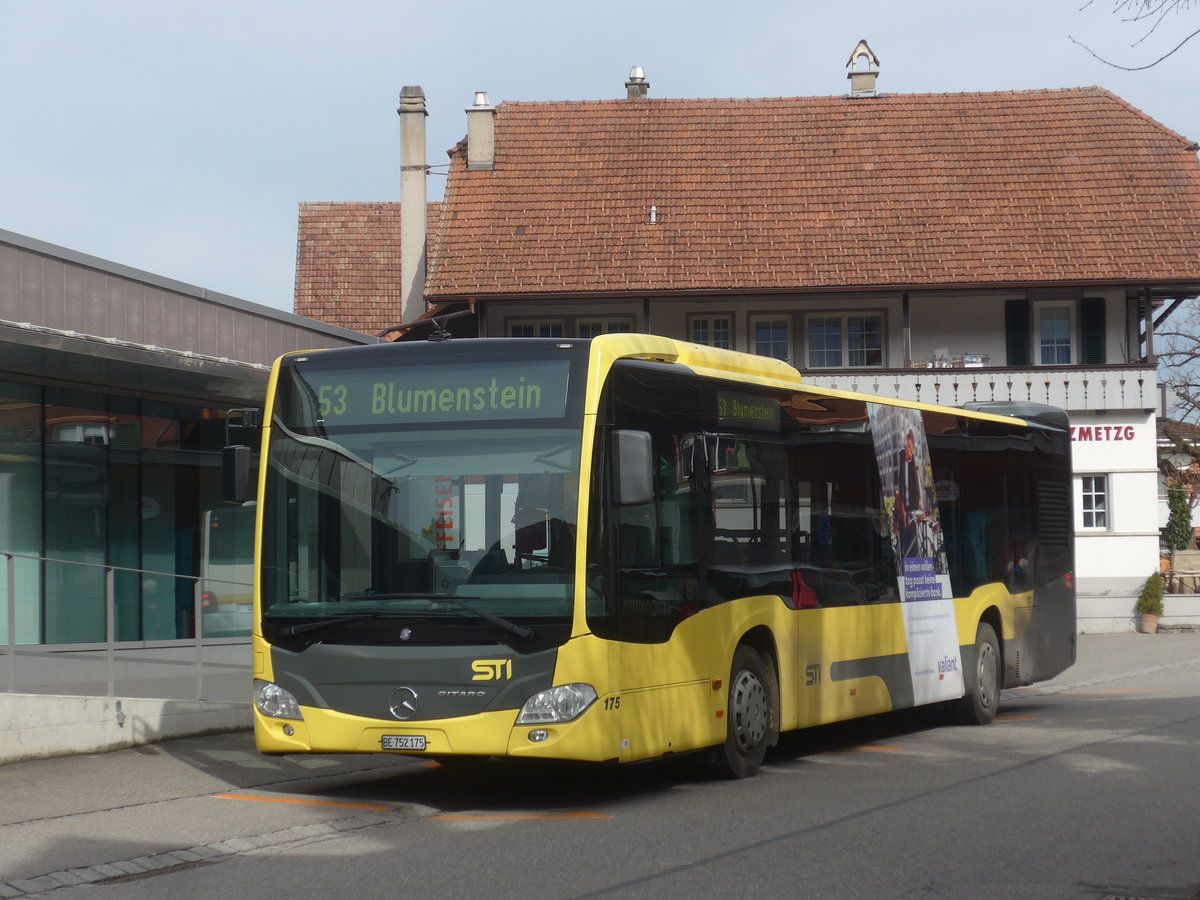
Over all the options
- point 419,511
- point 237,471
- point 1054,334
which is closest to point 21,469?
point 237,471

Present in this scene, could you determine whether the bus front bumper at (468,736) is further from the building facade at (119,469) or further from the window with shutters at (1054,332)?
the window with shutters at (1054,332)

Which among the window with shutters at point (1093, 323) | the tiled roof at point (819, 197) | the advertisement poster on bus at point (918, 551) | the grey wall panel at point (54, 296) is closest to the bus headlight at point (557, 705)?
the advertisement poster on bus at point (918, 551)

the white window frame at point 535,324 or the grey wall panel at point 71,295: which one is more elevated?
the white window frame at point 535,324

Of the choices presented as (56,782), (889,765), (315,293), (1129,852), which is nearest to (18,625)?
(56,782)

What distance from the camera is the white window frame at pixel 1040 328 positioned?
33781 millimetres

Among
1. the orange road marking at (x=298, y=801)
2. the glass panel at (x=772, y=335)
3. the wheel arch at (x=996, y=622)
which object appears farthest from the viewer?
the glass panel at (x=772, y=335)

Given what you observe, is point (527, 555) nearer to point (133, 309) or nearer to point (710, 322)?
point (133, 309)

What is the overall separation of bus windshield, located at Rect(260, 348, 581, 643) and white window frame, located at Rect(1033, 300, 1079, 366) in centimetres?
2580

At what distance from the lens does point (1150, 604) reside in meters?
33.0

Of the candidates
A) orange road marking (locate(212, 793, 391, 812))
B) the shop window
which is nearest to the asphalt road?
orange road marking (locate(212, 793, 391, 812))

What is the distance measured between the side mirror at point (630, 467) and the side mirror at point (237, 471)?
93.3 inches

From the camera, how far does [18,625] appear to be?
1295 centimetres

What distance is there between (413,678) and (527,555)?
1.01 m

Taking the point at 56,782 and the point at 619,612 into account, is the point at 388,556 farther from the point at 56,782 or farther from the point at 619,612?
the point at 56,782
